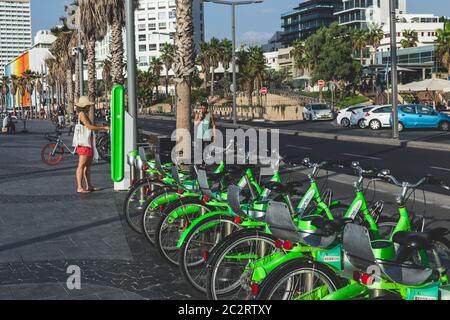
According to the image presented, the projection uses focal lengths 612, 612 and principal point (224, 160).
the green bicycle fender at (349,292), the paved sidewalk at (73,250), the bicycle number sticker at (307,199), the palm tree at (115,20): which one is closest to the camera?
the green bicycle fender at (349,292)

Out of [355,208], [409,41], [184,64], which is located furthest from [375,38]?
[355,208]

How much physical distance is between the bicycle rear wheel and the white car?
22640 millimetres

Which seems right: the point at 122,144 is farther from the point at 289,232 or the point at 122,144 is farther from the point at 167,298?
the point at 289,232

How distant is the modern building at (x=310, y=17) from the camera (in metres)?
145

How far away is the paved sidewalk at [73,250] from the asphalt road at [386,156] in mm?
6476

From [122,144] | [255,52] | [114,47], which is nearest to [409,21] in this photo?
[255,52]

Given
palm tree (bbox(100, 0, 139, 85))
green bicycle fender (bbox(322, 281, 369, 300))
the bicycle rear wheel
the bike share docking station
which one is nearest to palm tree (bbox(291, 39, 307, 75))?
palm tree (bbox(100, 0, 139, 85))

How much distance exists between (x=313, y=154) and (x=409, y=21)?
115 metres

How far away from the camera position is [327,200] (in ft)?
20.7

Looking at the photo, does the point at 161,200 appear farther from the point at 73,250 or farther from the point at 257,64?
the point at 257,64

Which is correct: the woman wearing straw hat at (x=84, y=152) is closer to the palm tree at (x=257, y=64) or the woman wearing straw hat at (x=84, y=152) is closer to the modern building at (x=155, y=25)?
the palm tree at (x=257, y=64)

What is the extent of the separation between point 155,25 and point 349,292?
147354 millimetres

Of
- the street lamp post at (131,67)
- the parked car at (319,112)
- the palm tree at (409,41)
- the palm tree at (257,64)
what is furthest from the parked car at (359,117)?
the palm tree at (409,41)
